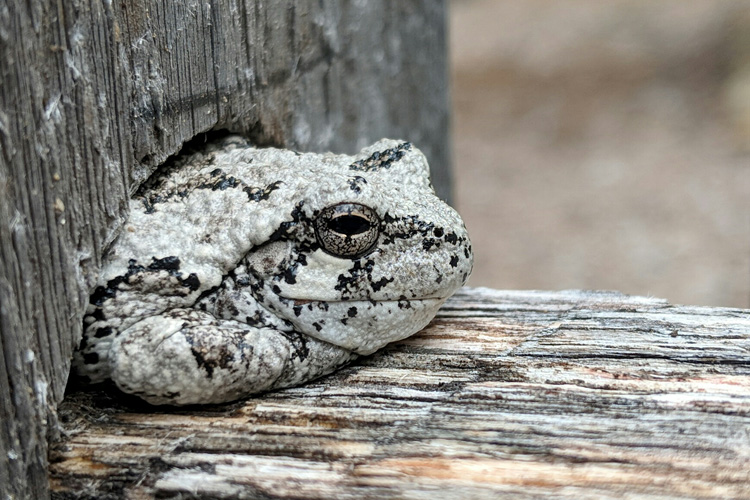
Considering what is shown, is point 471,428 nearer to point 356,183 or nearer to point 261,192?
point 356,183

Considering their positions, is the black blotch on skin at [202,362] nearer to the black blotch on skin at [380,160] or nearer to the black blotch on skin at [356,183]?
the black blotch on skin at [356,183]

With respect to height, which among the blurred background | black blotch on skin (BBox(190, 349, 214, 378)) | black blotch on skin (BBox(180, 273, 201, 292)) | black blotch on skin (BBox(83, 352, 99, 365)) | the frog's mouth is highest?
the blurred background

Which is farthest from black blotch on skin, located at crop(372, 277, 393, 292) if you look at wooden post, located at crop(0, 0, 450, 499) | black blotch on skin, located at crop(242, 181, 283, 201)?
wooden post, located at crop(0, 0, 450, 499)

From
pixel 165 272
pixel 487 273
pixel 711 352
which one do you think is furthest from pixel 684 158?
pixel 165 272

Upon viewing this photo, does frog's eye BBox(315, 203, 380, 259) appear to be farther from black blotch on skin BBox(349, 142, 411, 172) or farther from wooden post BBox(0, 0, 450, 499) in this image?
wooden post BBox(0, 0, 450, 499)

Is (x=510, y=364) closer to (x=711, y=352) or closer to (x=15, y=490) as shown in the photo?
(x=711, y=352)

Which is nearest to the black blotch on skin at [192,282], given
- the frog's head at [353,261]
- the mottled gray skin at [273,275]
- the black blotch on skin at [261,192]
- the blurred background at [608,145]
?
the mottled gray skin at [273,275]
